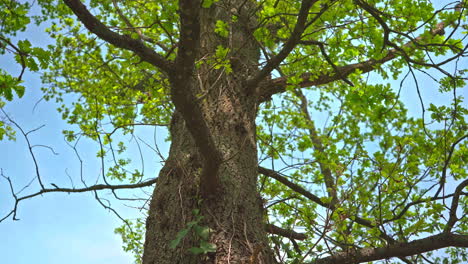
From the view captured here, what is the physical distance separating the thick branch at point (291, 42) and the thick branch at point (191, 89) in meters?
0.89

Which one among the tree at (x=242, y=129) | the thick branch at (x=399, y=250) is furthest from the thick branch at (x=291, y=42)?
the thick branch at (x=399, y=250)

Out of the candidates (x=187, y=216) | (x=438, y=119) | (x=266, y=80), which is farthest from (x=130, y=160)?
(x=438, y=119)

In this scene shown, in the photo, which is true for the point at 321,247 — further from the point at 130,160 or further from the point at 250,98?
the point at 130,160

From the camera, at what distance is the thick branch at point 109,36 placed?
1992mm

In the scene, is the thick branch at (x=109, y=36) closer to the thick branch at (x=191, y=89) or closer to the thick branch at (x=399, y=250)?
the thick branch at (x=191, y=89)

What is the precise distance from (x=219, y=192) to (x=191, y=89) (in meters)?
0.90

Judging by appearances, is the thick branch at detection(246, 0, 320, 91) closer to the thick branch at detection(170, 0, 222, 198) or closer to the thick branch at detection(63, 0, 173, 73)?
the thick branch at detection(170, 0, 222, 198)

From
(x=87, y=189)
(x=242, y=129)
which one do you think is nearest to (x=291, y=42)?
(x=242, y=129)

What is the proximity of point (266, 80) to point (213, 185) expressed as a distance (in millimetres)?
1748

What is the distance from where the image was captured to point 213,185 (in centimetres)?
279

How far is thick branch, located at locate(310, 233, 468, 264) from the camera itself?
3.15 metres

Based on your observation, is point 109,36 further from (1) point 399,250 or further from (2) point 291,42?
(1) point 399,250

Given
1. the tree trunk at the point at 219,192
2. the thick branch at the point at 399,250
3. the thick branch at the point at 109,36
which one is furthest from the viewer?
the thick branch at the point at 399,250

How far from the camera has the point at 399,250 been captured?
3240 mm
